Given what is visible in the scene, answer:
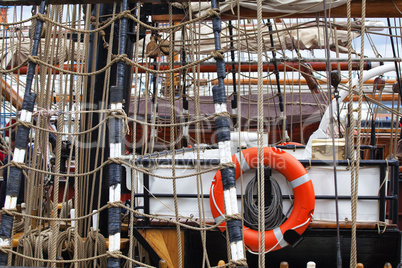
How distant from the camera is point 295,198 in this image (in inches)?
117

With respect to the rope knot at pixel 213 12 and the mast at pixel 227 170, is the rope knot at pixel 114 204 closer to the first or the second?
the mast at pixel 227 170

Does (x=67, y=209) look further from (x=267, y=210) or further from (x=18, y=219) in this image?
(x=267, y=210)

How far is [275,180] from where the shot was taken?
3.12 meters

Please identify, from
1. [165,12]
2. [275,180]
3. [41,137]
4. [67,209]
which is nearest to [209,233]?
[275,180]

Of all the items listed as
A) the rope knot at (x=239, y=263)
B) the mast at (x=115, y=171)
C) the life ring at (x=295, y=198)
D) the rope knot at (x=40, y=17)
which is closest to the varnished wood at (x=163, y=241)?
the life ring at (x=295, y=198)

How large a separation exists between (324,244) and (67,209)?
7.40 ft

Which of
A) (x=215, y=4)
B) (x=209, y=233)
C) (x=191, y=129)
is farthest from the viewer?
(x=191, y=129)

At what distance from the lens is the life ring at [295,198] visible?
2918 mm

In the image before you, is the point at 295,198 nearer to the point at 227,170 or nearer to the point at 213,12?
the point at 227,170

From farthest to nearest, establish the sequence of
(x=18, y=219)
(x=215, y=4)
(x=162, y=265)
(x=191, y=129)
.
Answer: (x=191, y=129)
(x=18, y=219)
(x=162, y=265)
(x=215, y=4)

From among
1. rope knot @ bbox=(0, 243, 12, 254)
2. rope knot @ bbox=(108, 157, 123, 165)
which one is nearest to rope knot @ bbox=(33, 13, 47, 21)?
rope knot @ bbox=(108, 157, 123, 165)

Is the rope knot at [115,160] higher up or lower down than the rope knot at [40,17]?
lower down

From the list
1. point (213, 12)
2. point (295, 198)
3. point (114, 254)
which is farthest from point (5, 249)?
point (295, 198)

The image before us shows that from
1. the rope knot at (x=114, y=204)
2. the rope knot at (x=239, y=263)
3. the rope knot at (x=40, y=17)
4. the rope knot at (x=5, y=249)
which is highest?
the rope knot at (x=40, y=17)
